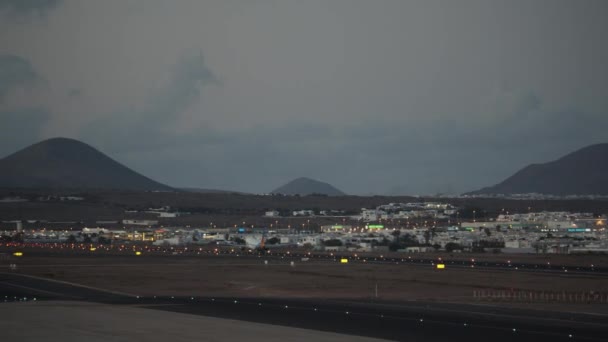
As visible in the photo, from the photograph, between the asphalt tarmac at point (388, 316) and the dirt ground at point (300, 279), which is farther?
the dirt ground at point (300, 279)

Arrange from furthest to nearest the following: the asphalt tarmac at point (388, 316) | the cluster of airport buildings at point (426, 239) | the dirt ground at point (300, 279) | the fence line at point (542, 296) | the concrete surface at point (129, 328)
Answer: the cluster of airport buildings at point (426, 239) → the dirt ground at point (300, 279) → the fence line at point (542, 296) → the asphalt tarmac at point (388, 316) → the concrete surface at point (129, 328)

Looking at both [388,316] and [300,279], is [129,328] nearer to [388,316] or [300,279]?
[388,316]

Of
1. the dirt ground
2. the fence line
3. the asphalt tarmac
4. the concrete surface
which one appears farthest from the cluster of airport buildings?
the concrete surface

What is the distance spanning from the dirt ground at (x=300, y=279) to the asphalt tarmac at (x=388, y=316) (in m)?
6.11

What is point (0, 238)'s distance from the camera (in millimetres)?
154500

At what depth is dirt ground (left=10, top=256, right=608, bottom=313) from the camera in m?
60.7

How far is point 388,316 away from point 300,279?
30.9m

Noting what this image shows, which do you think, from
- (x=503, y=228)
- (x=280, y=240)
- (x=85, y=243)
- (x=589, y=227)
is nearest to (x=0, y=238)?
(x=85, y=243)

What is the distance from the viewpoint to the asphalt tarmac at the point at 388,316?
35344 mm

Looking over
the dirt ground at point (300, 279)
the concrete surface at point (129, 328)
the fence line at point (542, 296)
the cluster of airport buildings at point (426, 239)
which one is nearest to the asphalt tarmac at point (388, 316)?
the concrete surface at point (129, 328)

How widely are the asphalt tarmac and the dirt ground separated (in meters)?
6.11

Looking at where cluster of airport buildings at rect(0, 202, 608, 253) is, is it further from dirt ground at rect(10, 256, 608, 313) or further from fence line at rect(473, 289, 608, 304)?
fence line at rect(473, 289, 608, 304)

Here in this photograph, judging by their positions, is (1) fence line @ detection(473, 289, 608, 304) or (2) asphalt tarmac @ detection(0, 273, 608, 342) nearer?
(2) asphalt tarmac @ detection(0, 273, 608, 342)

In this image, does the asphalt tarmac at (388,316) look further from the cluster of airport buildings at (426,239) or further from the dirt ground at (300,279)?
the cluster of airport buildings at (426,239)
